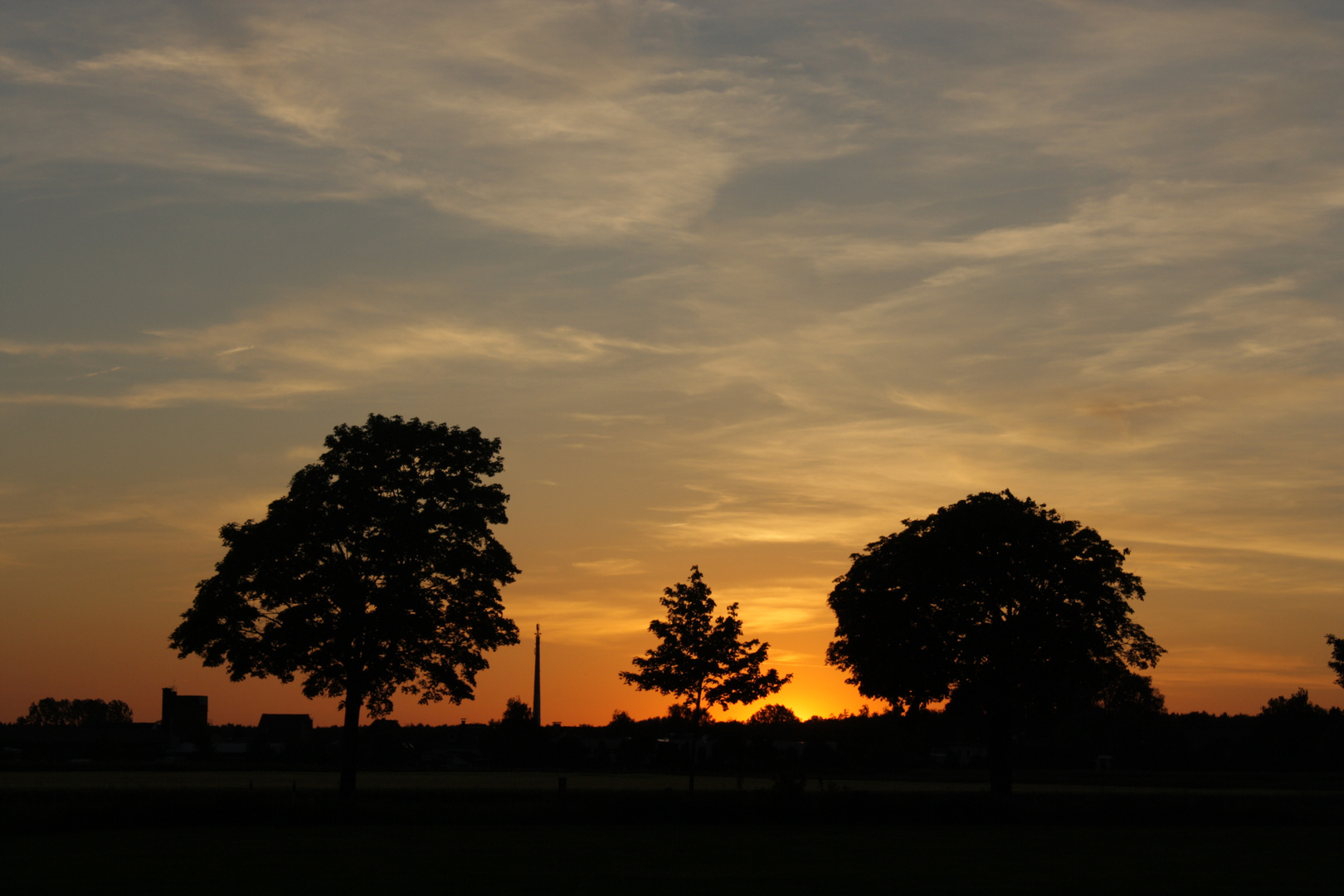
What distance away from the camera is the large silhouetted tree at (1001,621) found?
178ft

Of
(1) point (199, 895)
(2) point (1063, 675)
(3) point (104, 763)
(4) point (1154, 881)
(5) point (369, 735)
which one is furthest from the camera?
(5) point (369, 735)

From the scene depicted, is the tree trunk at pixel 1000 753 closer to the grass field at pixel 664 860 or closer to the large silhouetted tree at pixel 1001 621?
the large silhouetted tree at pixel 1001 621

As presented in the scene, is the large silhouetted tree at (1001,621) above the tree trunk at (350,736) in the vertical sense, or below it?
above

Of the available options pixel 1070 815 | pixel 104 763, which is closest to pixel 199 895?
pixel 1070 815

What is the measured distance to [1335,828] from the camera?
140 feet

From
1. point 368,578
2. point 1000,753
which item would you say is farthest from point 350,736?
point 1000,753

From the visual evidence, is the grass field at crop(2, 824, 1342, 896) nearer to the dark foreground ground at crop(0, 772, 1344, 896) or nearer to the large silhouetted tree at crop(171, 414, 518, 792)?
the dark foreground ground at crop(0, 772, 1344, 896)

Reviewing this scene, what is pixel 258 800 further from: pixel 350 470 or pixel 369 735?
pixel 369 735

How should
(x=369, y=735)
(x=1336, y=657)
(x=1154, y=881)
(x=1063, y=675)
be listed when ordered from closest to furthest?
1. (x=1154, y=881)
2. (x=1063, y=675)
3. (x=1336, y=657)
4. (x=369, y=735)

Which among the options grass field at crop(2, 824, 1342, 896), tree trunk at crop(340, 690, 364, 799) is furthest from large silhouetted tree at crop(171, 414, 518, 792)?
grass field at crop(2, 824, 1342, 896)

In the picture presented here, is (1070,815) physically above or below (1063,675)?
below

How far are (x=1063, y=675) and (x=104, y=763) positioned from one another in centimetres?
8664

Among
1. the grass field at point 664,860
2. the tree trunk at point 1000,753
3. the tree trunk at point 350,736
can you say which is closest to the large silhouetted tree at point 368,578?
the tree trunk at point 350,736

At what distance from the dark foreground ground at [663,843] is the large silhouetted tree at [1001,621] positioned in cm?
780
